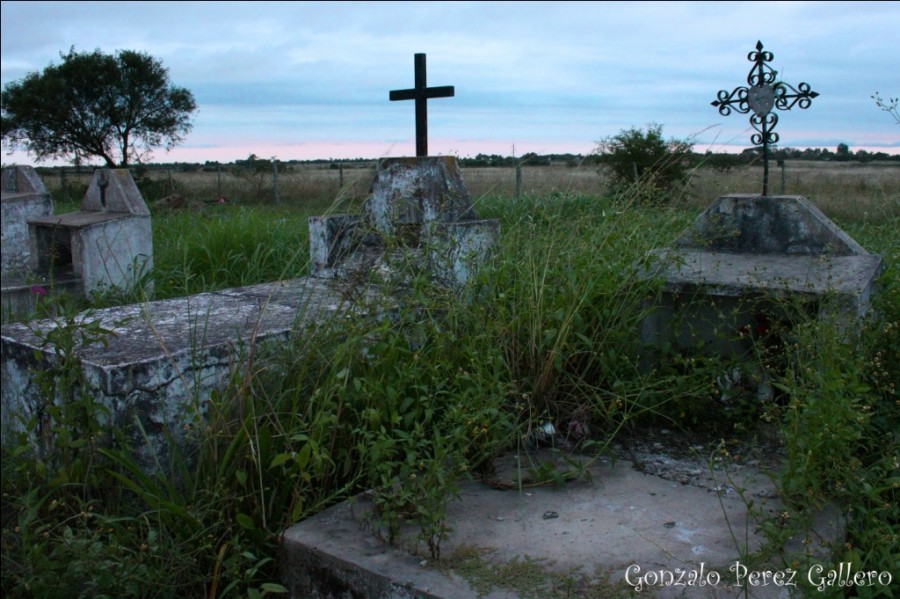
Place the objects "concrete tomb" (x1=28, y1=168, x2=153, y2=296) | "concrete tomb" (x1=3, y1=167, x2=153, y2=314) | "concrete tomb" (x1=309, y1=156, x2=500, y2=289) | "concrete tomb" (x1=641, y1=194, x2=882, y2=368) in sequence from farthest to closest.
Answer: "concrete tomb" (x1=28, y1=168, x2=153, y2=296) → "concrete tomb" (x1=3, y1=167, x2=153, y2=314) → "concrete tomb" (x1=309, y1=156, x2=500, y2=289) → "concrete tomb" (x1=641, y1=194, x2=882, y2=368)

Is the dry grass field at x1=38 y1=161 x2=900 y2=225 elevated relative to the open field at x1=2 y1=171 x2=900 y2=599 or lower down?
elevated

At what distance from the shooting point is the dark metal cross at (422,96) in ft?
14.5

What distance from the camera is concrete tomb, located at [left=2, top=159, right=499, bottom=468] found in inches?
109

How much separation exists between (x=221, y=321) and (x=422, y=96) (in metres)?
1.80

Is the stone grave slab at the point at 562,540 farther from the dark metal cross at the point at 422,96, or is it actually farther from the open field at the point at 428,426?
the dark metal cross at the point at 422,96

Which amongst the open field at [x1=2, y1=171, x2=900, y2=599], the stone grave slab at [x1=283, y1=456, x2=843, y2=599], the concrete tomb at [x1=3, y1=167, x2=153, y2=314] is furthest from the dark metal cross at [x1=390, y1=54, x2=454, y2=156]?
the concrete tomb at [x1=3, y1=167, x2=153, y2=314]

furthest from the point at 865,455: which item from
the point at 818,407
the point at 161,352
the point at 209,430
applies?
the point at 161,352

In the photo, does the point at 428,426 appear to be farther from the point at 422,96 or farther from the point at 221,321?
the point at 422,96

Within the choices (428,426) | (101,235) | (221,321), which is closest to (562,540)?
(428,426)

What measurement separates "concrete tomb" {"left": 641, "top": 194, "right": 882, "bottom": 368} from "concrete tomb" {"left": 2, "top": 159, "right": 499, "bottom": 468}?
3.06ft

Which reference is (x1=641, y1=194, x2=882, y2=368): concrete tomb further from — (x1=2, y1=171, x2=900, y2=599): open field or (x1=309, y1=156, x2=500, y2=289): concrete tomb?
(x1=309, y1=156, x2=500, y2=289): concrete tomb

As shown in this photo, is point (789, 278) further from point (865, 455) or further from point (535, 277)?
point (535, 277)

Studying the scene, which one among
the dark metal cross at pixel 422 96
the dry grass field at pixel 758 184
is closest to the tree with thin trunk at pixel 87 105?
the dry grass field at pixel 758 184

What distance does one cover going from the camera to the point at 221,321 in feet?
11.1
